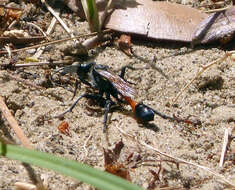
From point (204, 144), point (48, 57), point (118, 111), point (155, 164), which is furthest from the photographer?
point (48, 57)

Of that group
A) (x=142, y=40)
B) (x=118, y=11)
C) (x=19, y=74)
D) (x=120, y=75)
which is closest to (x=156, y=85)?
(x=120, y=75)

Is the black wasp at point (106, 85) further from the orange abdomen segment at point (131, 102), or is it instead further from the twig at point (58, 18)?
the twig at point (58, 18)

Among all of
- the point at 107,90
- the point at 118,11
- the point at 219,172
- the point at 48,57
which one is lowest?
the point at 219,172

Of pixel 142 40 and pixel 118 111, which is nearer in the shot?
pixel 118 111

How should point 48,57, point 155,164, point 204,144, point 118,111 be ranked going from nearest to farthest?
point 155,164 → point 204,144 → point 118,111 → point 48,57

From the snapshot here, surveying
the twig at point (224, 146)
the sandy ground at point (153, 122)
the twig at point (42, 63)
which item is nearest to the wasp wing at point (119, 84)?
the sandy ground at point (153, 122)

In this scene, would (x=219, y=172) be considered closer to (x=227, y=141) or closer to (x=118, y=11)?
(x=227, y=141)
